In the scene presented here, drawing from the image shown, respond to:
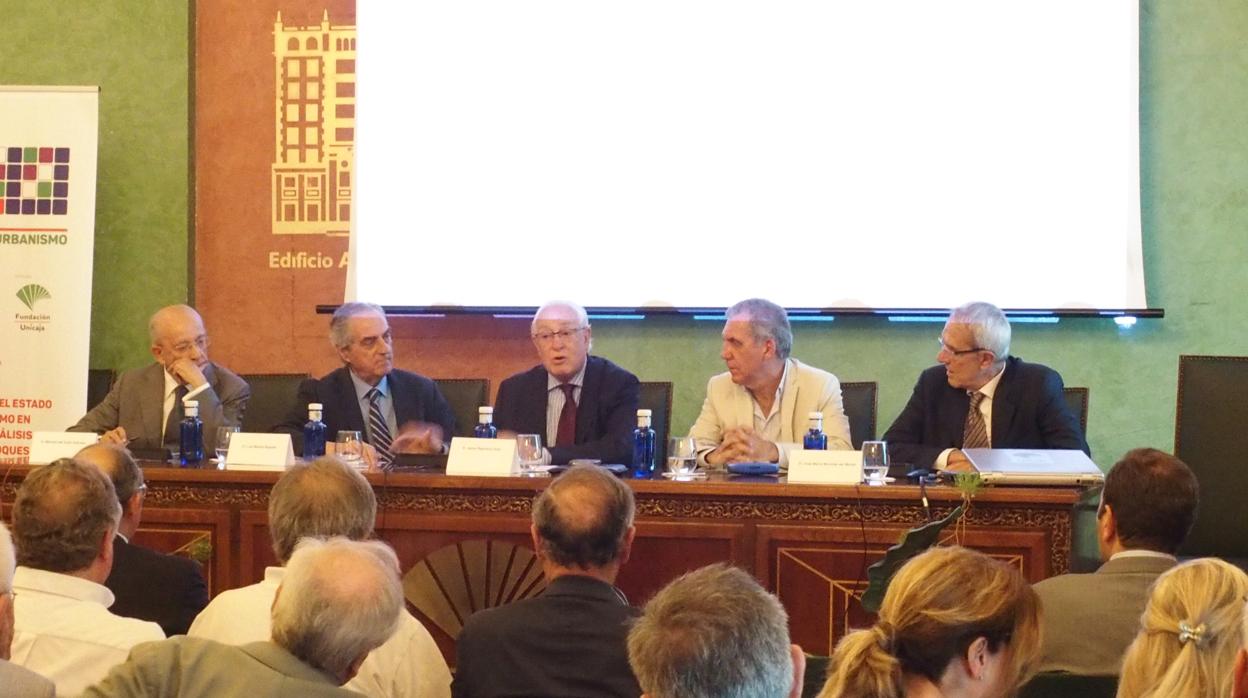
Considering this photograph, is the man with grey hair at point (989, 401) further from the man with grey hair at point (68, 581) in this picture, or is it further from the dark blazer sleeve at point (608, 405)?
the man with grey hair at point (68, 581)

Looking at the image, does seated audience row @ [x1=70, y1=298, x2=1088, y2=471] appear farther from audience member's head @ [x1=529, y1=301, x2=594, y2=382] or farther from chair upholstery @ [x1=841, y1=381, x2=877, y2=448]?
chair upholstery @ [x1=841, y1=381, x2=877, y2=448]

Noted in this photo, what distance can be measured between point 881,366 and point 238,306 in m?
2.75

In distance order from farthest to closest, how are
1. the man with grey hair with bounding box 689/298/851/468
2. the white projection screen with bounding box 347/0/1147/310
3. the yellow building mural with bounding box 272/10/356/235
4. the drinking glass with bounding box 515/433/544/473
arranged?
the yellow building mural with bounding box 272/10/356/235 < the white projection screen with bounding box 347/0/1147/310 < the man with grey hair with bounding box 689/298/851/468 < the drinking glass with bounding box 515/433/544/473

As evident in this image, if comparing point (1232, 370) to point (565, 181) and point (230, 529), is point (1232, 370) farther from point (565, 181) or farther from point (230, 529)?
point (230, 529)

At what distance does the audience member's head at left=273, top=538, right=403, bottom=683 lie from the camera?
7.04 feet

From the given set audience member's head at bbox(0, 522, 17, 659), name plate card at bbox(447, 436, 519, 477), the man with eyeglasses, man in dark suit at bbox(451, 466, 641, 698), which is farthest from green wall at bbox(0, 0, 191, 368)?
audience member's head at bbox(0, 522, 17, 659)

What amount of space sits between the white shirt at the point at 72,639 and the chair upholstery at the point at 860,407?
10.5 feet

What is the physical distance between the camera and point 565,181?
6086 mm

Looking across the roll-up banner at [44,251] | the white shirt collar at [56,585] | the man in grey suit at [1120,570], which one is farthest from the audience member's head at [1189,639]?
the roll-up banner at [44,251]

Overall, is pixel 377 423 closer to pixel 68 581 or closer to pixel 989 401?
pixel 989 401

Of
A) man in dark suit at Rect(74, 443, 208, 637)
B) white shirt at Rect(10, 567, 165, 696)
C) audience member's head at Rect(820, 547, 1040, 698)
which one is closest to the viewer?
audience member's head at Rect(820, 547, 1040, 698)

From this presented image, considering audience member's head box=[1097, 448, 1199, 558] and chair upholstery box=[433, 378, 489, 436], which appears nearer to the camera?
audience member's head box=[1097, 448, 1199, 558]

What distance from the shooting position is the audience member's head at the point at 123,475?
3.25 m

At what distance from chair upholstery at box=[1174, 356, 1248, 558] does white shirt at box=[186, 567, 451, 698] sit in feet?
9.70
